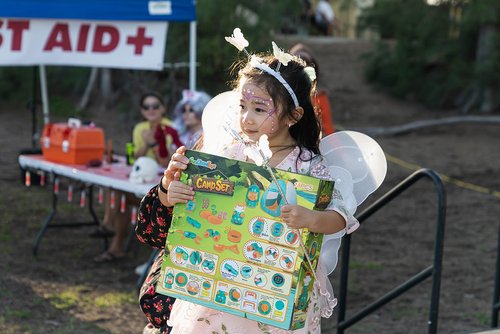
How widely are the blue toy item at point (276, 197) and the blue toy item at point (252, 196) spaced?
20mm

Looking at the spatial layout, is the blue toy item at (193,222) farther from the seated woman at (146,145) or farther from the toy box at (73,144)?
the toy box at (73,144)

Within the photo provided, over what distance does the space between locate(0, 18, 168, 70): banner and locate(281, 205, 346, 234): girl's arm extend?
443cm

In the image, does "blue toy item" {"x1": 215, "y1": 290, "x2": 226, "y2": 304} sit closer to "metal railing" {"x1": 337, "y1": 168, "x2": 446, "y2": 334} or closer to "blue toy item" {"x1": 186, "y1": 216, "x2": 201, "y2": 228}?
"blue toy item" {"x1": 186, "y1": 216, "x2": 201, "y2": 228}

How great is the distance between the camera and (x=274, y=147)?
2906 mm

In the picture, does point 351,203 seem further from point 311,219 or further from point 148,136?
point 148,136

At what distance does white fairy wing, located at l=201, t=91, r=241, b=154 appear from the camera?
9.82 ft

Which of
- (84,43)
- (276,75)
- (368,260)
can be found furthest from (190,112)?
(276,75)

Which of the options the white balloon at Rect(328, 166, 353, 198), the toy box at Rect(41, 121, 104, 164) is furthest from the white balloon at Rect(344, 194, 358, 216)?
the toy box at Rect(41, 121, 104, 164)

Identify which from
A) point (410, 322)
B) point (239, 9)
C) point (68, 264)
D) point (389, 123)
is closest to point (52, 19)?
point (68, 264)

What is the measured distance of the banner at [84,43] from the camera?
23.0 feet

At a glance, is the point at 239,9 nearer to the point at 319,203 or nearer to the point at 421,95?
the point at 421,95

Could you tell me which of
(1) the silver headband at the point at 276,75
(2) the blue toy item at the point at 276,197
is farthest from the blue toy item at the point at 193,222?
(1) the silver headband at the point at 276,75

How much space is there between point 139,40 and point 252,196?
4611 millimetres

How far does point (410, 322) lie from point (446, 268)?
4.65ft
